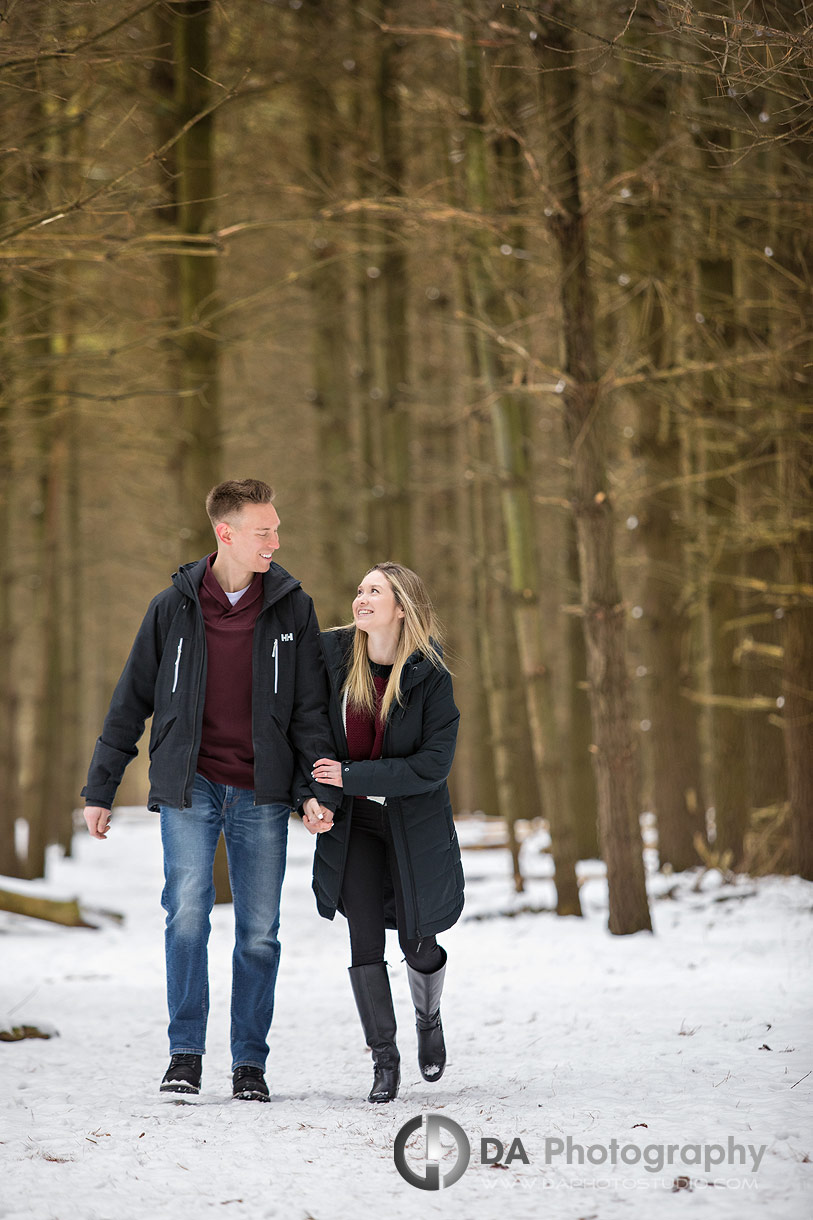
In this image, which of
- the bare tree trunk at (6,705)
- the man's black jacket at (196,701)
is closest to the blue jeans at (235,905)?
the man's black jacket at (196,701)

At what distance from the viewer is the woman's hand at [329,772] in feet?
13.4

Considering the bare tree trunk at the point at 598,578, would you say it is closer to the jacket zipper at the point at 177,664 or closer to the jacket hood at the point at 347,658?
the jacket hood at the point at 347,658

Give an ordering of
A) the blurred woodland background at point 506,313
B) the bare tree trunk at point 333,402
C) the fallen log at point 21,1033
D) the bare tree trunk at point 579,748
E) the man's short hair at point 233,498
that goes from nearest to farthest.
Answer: the man's short hair at point 233,498
the fallen log at point 21,1033
the blurred woodland background at point 506,313
the bare tree trunk at point 579,748
the bare tree trunk at point 333,402

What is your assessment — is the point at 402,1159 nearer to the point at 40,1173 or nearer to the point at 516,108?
the point at 40,1173

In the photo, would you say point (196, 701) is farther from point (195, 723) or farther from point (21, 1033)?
point (21, 1033)

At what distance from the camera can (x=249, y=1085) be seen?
4105mm

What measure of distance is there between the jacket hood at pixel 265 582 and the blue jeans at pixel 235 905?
724 millimetres

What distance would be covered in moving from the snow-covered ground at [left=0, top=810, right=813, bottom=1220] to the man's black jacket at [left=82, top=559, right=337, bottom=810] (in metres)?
1.12

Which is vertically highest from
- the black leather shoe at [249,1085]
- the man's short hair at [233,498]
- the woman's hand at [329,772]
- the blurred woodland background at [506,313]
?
the blurred woodland background at [506,313]

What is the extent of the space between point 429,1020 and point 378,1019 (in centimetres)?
26

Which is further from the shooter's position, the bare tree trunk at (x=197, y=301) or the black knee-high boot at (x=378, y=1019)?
the bare tree trunk at (x=197, y=301)

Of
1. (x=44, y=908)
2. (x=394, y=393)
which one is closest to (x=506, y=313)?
(x=394, y=393)

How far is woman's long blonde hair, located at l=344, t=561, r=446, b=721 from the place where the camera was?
4246 millimetres

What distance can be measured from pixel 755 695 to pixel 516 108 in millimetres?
5613
